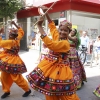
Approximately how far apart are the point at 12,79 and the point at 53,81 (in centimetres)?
180

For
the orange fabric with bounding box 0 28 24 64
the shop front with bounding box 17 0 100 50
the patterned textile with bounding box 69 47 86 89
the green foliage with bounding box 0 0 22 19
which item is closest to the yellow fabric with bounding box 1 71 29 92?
the orange fabric with bounding box 0 28 24 64

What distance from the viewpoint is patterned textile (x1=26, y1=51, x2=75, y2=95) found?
2798 millimetres

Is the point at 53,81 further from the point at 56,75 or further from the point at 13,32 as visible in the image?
the point at 13,32

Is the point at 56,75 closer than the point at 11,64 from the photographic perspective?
Yes

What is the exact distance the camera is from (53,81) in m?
2.79

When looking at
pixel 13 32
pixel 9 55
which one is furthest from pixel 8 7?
pixel 9 55

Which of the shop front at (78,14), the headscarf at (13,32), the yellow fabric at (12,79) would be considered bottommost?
the yellow fabric at (12,79)

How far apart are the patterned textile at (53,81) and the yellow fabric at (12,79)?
1442mm

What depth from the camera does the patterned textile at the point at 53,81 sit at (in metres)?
2.80

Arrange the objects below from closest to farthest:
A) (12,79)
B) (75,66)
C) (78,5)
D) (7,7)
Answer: (12,79) < (75,66) < (78,5) < (7,7)

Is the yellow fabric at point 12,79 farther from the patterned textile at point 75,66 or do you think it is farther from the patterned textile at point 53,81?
the patterned textile at point 53,81

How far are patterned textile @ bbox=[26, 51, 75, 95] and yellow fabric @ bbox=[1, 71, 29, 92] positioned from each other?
1.44 m

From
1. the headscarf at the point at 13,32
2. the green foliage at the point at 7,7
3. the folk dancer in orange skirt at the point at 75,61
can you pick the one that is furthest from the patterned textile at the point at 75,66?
the green foliage at the point at 7,7

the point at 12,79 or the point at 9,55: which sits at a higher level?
the point at 9,55
